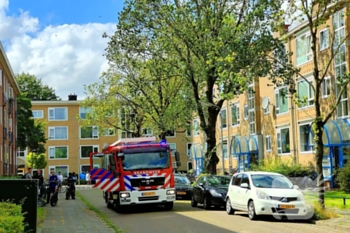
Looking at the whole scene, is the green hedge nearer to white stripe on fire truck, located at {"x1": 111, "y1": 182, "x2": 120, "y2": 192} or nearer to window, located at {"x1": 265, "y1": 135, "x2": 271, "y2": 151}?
white stripe on fire truck, located at {"x1": 111, "y1": 182, "x2": 120, "y2": 192}

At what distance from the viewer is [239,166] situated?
4928cm

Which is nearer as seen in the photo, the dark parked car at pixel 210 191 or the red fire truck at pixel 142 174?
the red fire truck at pixel 142 174

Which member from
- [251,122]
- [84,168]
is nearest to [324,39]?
[251,122]

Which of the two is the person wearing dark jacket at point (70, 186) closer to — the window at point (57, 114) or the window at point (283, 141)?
the window at point (283, 141)

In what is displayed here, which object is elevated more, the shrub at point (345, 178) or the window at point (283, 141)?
the window at point (283, 141)

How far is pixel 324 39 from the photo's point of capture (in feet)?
111

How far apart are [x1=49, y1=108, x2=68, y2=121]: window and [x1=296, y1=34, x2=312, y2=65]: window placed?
160 ft

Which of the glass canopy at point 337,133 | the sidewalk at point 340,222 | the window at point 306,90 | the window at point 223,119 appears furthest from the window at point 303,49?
the sidewalk at point 340,222

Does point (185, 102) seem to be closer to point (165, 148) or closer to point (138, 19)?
point (138, 19)

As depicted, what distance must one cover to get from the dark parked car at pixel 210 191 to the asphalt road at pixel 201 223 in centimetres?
68

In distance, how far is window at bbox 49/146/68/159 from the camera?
260ft

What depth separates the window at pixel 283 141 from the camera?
40438 millimetres

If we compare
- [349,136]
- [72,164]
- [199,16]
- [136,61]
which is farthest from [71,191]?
[72,164]

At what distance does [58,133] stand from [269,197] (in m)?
65.4
